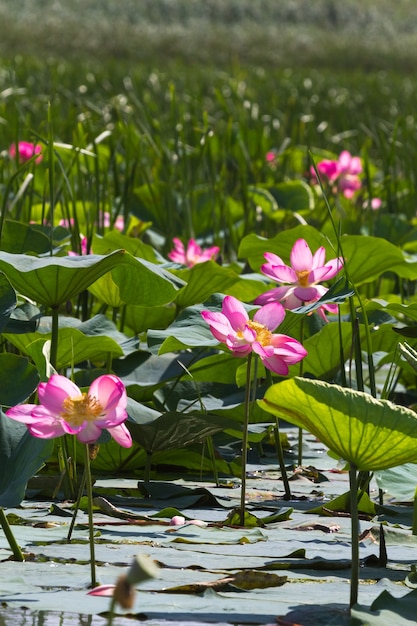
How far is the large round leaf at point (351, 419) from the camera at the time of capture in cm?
84

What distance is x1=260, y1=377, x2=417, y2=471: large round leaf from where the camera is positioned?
2.76ft

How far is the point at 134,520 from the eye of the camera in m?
1.17

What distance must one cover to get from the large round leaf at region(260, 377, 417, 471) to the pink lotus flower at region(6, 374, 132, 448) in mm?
135

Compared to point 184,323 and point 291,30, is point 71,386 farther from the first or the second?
point 291,30

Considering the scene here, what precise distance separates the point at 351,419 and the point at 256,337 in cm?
29

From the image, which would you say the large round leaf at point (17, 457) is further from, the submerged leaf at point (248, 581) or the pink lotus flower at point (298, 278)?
the pink lotus flower at point (298, 278)

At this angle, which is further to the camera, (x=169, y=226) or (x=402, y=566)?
(x=169, y=226)

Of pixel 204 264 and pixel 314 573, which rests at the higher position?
pixel 204 264

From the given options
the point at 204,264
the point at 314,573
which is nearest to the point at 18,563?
the point at 314,573

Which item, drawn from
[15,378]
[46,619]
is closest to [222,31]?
[15,378]

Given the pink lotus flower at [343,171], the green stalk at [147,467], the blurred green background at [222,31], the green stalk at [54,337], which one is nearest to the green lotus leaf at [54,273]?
the green stalk at [54,337]

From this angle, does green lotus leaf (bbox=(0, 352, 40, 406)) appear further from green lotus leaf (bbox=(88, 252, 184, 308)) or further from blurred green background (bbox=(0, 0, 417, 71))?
blurred green background (bbox=(0, 0, 417, 71))

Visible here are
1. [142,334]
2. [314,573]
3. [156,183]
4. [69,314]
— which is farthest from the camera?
[156,183]

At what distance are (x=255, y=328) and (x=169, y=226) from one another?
1679mm
